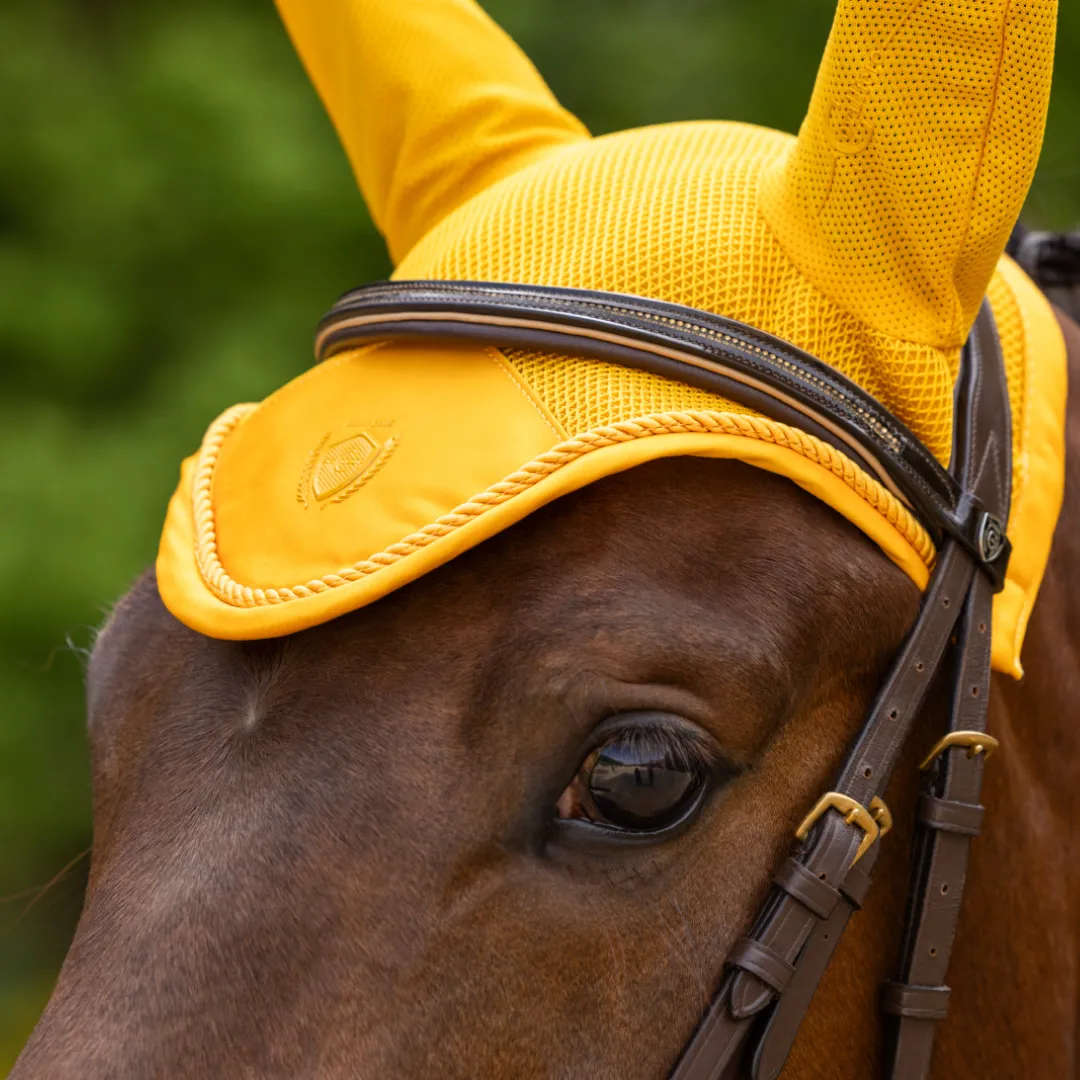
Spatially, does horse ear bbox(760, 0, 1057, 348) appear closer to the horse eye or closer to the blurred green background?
the horse eye

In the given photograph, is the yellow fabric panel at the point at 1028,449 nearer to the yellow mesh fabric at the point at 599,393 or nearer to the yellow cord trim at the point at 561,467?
the yellow cord trim at the point at 561,467

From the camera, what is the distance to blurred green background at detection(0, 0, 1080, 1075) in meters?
4.99

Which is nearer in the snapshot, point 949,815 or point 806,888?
point 806,888

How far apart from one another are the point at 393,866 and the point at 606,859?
0.21m

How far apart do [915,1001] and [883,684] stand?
35 centimetres

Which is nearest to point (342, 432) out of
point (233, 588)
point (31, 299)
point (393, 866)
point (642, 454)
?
point (233, 588)

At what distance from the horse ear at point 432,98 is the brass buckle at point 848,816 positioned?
0.92m

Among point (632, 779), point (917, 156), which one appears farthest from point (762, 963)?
point (917, 156)

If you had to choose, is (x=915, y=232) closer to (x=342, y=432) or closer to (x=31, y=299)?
(x=342, y=432)

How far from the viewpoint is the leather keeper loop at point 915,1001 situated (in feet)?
5.31

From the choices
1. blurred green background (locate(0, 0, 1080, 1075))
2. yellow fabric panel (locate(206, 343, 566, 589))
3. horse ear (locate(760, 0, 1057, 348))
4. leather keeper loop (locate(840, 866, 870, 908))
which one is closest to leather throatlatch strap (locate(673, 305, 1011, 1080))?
leather keeper loop (locate(840, 866, 870, 908))

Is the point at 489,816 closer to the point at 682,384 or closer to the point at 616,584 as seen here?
the point at 616,584

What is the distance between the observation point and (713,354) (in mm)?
1549

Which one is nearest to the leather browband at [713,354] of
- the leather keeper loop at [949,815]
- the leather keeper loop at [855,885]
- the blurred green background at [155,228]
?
the leather keeper loop at [949,815]
